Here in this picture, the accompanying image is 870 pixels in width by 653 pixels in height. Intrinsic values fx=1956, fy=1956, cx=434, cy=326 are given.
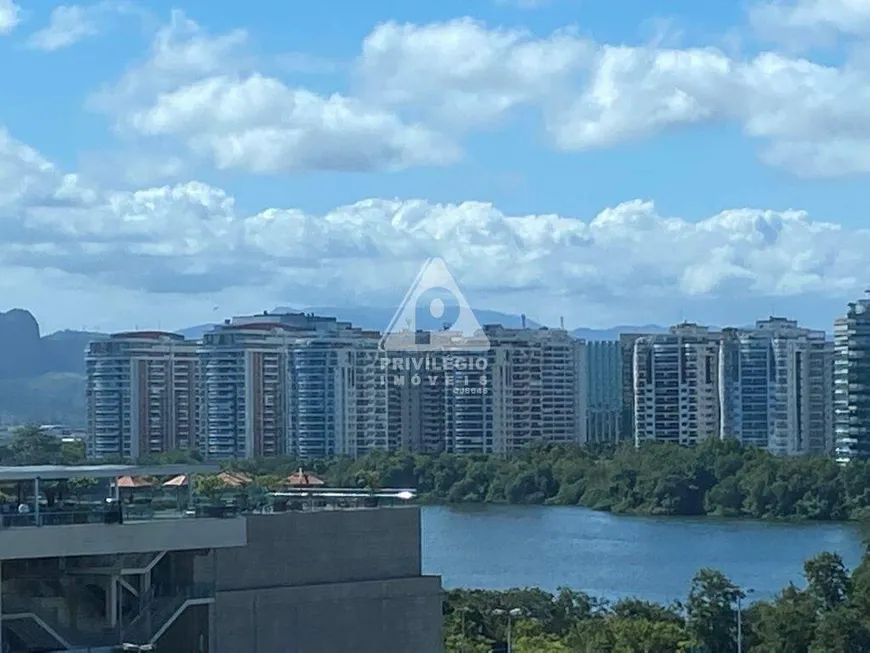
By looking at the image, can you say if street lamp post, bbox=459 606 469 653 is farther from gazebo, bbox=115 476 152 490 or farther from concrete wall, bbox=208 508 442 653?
concrete wall, bbox=208 508 442 653

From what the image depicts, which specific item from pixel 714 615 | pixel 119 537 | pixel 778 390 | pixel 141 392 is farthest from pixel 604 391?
pixel 119 537

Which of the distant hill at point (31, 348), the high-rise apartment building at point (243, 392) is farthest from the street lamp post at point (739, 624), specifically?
the distant hill at point (31, 348)

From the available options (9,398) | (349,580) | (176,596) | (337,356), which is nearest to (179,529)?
(176,596)

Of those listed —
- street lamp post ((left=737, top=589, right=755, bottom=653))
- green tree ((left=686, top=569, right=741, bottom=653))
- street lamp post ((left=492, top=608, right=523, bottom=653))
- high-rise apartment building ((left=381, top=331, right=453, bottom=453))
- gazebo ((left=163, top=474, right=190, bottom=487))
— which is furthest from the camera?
high-rise apartment building ((left=381, top=331, right=453, bottom=453))

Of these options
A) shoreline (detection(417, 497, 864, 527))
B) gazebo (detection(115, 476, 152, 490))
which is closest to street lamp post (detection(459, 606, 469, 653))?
gazebo (detection(115, 476, 152, 490))

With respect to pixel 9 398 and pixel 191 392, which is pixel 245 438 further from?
pixel 9 398

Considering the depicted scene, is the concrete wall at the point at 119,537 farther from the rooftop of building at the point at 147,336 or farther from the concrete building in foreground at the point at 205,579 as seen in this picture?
the rooftop of building at the point at 147,336
